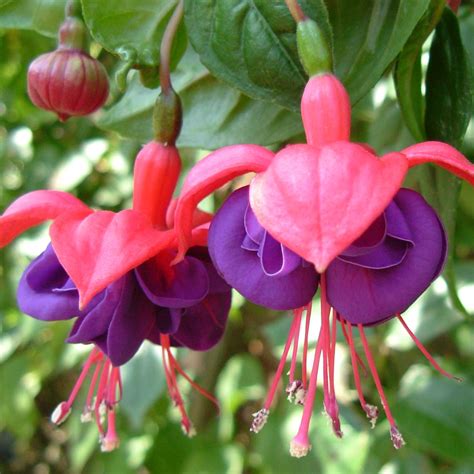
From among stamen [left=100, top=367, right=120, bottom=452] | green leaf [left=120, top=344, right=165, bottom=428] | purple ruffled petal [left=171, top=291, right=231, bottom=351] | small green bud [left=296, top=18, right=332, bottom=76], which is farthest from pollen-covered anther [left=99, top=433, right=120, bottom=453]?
green leaf [left=120, top=344, right=165, bottom=428]

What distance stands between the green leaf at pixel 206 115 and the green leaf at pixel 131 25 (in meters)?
0.08

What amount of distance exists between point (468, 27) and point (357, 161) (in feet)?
1.61

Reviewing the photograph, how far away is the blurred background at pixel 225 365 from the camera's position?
103 centimetres

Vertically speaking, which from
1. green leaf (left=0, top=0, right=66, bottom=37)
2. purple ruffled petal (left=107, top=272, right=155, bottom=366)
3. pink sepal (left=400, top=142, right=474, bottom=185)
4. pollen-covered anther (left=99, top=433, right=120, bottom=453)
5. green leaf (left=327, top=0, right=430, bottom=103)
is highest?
pink sepal (left=400, top=142, right=474, bottom=185)

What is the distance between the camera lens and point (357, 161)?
1.26 ft

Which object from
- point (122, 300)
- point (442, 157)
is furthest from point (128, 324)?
point (442, 157)

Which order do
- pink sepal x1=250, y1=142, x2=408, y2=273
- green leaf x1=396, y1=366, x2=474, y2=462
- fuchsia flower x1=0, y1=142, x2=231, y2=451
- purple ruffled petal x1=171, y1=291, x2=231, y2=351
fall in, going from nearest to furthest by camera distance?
pink sepal x1=250, y1=142, x2=408, y2=273 < fuchsia flower x1=0, y1=142, x2=231, y2=451 < purple ruffled petal x1=171, y1=291, x2=231, y2=351 < green leaf x1=396, y1=366, x2=474, y2=462

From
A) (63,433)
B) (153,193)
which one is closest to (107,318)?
(153,193)

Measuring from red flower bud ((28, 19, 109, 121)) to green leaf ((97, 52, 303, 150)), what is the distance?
8cm

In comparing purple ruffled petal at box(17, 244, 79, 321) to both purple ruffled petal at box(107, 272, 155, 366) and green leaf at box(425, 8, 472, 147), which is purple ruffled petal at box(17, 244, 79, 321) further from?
green leaf at box(425, 8, 472, 147)

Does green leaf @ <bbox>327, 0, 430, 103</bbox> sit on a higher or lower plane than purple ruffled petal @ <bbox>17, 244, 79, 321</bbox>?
higher

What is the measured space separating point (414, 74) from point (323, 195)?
0.28 metres

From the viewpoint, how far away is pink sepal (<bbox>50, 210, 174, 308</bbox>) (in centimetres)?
44

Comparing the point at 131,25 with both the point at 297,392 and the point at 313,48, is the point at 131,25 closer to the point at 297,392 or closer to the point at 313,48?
the point at 313,48
